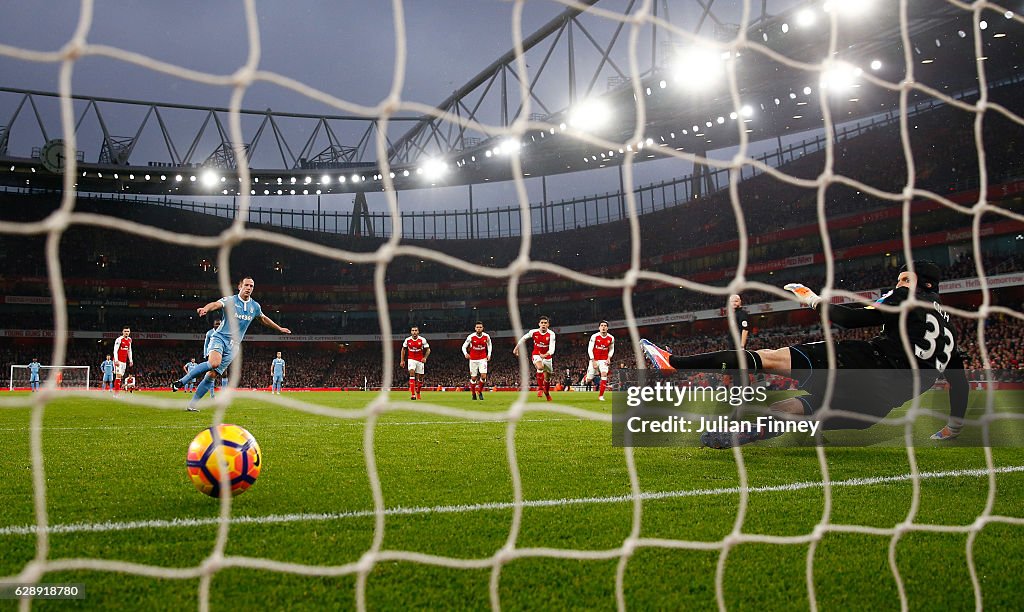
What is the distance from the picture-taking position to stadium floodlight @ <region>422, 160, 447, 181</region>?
1350 inches

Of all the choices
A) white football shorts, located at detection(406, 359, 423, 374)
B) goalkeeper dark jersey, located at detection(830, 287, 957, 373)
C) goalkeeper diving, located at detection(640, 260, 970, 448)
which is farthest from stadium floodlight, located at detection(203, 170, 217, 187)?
goalkeeper dark jersey, located at detection(830, 287, 957, 373)

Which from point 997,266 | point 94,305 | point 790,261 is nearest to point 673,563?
point 997,266

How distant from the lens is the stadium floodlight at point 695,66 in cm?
2391

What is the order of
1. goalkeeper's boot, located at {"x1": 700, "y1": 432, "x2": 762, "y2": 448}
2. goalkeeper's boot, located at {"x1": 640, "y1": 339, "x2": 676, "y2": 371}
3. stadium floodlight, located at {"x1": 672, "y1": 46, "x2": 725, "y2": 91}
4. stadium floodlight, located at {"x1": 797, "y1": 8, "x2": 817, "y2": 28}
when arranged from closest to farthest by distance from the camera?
goalkeeper's boot, located at {"x1": 700, "y1": 432, "x2": 762, "y2": 448}
goalkeeper's boot, located at {"x1": 640, "y1": 339, "x2": 676, "y2": 371}
stadium floodlight, located at {"x1": 797, "y1": 8, "x2": 817, "y2": 28}
stadium floodlight, located at {"x1": 672, "y1": 46, "x2": 725, "y2": 91}

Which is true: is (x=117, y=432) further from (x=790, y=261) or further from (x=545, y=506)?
(x=790, y=261)

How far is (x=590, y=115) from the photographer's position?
28359 mm

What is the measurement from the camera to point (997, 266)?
26844 millimetres

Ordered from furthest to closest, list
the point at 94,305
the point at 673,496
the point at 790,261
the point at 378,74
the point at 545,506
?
1. the point at 378,74
2. the point at 94,305
3. the point at 790,261
4. the point at 673,496
5. the point at 545,506

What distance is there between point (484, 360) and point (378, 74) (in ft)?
274

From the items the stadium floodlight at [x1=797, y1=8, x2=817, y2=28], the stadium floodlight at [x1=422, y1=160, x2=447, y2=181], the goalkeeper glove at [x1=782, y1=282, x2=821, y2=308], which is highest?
the stadium floodlight at [x1=422, y1=160, x2=447, y2=181]

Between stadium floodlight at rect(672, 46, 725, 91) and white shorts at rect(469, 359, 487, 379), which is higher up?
stadium floodlight at rect(672, 46, 725, 91)

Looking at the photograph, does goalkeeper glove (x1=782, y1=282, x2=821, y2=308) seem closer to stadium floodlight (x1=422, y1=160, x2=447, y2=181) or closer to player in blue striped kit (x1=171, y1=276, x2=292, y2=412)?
player in blue striped kit (x1=171, y1=276, x2=292, y2=412)

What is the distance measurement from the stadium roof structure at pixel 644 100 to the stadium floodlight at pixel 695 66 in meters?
0.05

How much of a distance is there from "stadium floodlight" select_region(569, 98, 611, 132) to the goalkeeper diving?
22526mm
